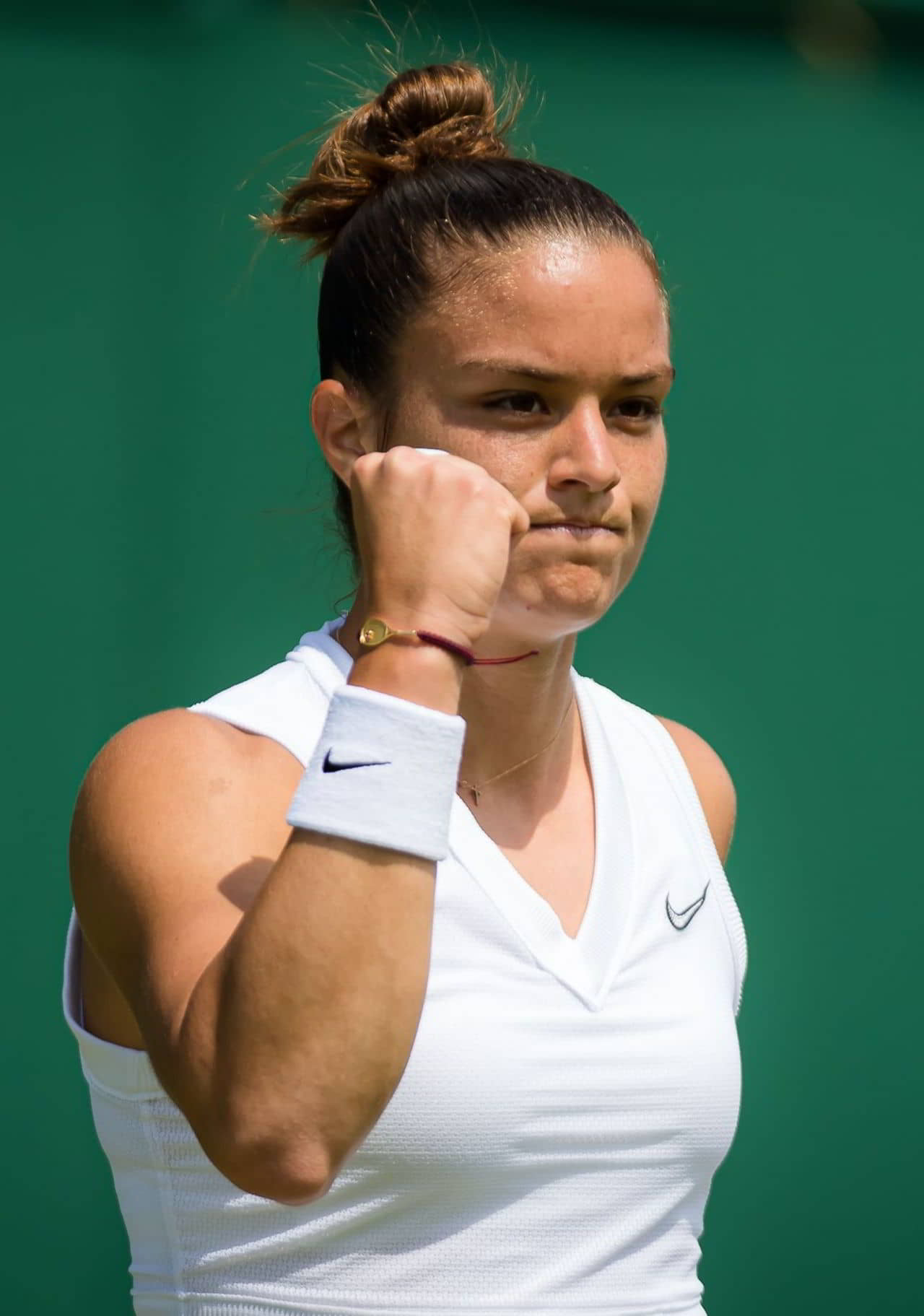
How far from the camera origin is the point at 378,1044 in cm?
112

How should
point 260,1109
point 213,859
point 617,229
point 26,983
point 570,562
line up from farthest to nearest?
point 26,983, point 617,229, point 570,562, point 213,859, point 260,1109

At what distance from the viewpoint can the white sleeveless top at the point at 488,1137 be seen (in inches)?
54.3

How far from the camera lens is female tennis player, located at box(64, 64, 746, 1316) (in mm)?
1128

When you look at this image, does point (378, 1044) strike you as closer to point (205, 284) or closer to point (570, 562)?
point (570, 562)

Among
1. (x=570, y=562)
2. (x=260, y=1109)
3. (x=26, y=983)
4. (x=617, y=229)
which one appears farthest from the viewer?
(x=26, y=983)

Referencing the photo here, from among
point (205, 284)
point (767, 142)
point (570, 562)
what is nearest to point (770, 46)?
point (767, 142)

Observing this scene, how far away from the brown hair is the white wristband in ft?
1.56

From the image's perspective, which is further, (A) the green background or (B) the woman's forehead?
(A) the green background

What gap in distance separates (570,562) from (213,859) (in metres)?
0.40

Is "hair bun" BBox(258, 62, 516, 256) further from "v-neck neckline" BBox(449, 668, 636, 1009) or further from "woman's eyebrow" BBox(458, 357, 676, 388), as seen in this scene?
"v-neck neckline" BBox(449, 668, 636, 1009)

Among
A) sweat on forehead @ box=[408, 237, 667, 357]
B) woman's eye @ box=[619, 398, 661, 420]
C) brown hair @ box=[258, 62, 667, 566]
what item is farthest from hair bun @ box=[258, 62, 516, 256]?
woman's eye @ box=[619, 398, 661, 420]

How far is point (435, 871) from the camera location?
44.9 inches

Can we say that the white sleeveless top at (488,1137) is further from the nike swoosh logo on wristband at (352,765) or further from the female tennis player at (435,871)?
the nike swoosh logo on wristband at (352,765)

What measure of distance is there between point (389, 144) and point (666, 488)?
3.07 ft
